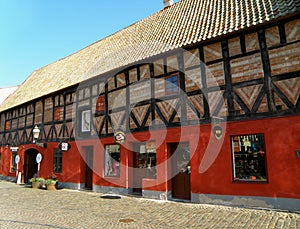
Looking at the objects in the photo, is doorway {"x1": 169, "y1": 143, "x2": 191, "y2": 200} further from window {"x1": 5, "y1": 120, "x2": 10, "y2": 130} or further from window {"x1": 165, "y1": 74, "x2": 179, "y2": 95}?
window {"x1": 5, "y1": 120, "x2": 10, "y2": 130}

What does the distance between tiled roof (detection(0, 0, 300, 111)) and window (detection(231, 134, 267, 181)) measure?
3.64 m

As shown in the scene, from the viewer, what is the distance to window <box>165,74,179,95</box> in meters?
9.87

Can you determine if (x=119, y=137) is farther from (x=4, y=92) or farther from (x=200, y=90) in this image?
(x=4, y=92)

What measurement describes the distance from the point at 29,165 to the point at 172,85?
44.5 ft

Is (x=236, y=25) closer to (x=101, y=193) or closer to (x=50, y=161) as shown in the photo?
(x=101, y=193)

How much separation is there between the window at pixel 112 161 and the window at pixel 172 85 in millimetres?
3811

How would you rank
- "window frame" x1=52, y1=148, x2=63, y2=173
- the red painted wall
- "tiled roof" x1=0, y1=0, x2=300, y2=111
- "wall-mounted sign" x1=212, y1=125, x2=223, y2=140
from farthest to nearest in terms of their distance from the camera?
"window frame" x1=52, y1=148, x2=63, y2=173
"tiled roof" x1=0, y1=0, x2=300, y2=111
"wall-mounted sign" x1=212, y1=125, x2=223, y2=140
the red painted wall

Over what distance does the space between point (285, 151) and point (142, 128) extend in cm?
553

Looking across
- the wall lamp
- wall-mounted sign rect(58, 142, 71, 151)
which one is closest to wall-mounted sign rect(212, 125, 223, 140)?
wall-mounted sign rect(58, 142, 71, 151)

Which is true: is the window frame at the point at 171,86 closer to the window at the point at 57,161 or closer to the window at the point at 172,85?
the window at the point at 172,85

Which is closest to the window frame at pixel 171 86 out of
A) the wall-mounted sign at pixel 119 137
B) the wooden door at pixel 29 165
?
the wall-mounted sign at pixel 119 137

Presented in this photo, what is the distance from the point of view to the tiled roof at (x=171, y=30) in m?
8.64

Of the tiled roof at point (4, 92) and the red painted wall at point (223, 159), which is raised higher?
the tiled roof at point (4, 92)

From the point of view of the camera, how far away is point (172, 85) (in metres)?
10.0
